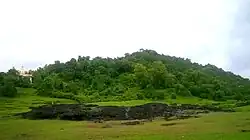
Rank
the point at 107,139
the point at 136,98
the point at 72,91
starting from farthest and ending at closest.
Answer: the point at 72,91 < the point at 136,98 < the point at 107,139

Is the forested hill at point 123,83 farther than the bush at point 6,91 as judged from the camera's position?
Yes

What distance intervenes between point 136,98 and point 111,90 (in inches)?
634

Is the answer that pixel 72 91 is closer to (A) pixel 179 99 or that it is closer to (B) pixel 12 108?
(A) pixel 179 99

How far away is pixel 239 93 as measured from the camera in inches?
5822

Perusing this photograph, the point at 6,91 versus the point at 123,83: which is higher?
the point at 123,83

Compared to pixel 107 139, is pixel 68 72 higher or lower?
higher

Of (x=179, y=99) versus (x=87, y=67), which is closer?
(x=179, y=99)

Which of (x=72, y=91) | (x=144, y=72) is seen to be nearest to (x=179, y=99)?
(x=144, y=72)

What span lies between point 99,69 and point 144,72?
2617cm

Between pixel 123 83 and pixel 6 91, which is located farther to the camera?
pixel 123 83

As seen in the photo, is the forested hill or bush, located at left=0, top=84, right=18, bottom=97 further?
the forested hill

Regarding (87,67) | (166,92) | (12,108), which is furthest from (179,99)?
(12,108)

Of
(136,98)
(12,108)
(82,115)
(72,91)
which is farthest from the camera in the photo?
(72,91)

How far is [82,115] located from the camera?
8481cm
